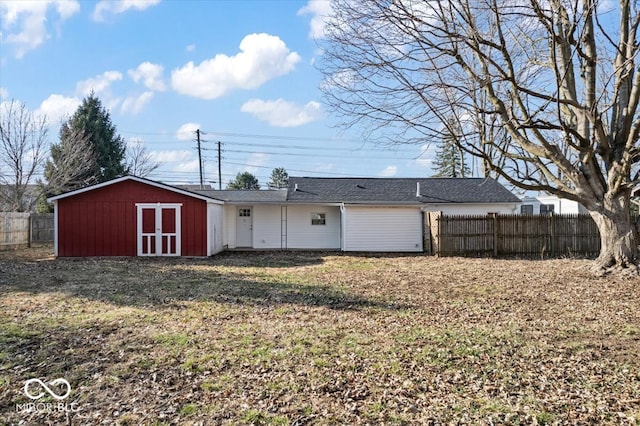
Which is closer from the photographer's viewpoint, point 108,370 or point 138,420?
point 138,420

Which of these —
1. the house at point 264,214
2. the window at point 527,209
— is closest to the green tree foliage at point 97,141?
the house at point 264,214

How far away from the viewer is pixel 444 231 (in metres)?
16.4

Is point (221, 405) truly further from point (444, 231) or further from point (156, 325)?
point (444, 231)

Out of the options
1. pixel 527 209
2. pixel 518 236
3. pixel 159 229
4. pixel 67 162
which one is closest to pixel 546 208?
pixel 527 209

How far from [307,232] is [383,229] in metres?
3.67

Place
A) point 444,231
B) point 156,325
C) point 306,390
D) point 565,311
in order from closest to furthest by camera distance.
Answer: point 306,390
point 156,325
point 565,311
point 444,231

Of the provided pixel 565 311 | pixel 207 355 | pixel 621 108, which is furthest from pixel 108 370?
pixel 621 108

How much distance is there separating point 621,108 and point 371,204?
32.3ft

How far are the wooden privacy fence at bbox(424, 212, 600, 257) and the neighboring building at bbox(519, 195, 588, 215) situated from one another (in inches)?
347

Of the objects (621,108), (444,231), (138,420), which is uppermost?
(621,108)

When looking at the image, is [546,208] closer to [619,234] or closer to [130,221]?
[619,234]

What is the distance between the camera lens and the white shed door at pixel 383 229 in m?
18.5

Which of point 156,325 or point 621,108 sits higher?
point 621,108

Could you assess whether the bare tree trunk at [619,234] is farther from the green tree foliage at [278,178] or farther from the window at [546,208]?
the green tree foliage at [278,178]
